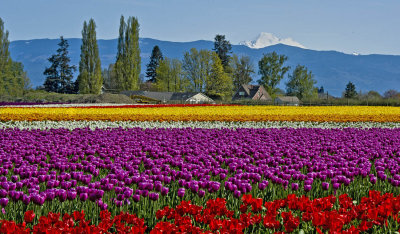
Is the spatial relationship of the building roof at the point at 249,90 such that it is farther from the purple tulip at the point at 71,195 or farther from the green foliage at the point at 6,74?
the purple tulip at the point at 71,195

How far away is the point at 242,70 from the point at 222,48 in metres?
5.93

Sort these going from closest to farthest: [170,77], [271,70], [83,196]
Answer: [83,196] → [271,70] → [170,77]

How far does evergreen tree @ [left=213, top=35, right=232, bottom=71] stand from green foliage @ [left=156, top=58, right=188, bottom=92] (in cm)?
809

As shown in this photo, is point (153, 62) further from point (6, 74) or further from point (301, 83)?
point (6, 74)

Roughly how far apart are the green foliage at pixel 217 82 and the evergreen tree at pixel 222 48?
46.1ft

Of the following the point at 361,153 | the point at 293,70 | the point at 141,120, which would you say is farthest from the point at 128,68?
the point at 361,153

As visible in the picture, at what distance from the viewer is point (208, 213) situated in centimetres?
385

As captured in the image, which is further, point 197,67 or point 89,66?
point 197,67

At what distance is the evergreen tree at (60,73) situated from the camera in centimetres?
7388

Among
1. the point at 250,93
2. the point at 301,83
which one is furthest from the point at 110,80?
the point at 301,83

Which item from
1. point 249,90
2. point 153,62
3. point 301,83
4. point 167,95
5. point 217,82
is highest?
point 153,62

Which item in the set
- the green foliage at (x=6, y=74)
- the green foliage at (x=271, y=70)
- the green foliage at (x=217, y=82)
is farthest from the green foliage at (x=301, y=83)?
the green foliage at (x=6, y=74)

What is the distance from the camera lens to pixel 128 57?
6200 centimetres

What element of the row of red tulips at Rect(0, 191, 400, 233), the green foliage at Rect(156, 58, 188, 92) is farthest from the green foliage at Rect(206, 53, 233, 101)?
the row of red tulips at Rect(0, 191, 400, 233)
